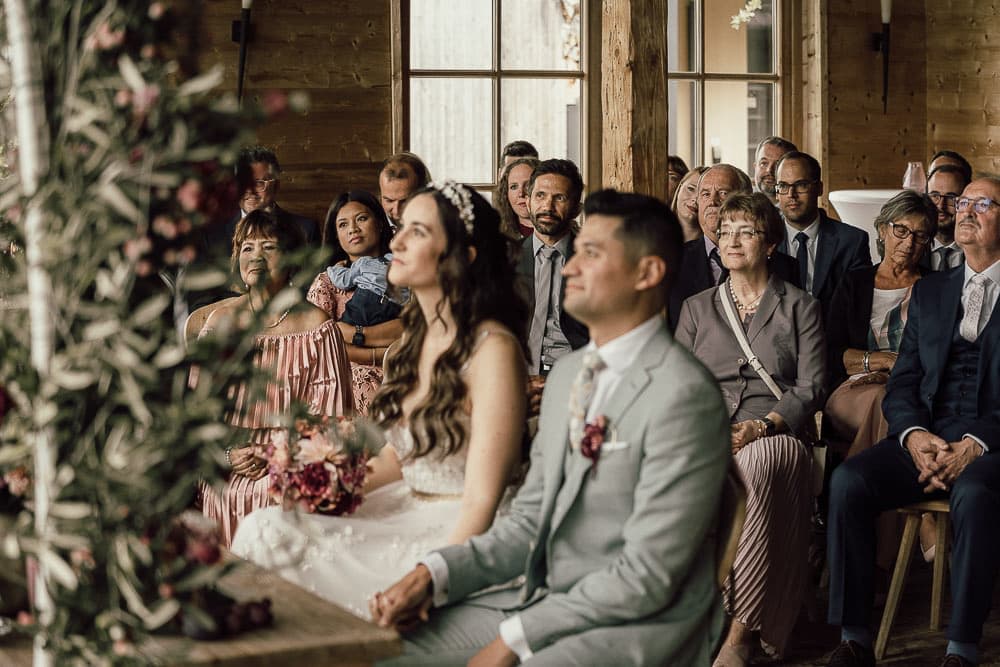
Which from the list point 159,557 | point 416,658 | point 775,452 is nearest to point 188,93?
point 159,557

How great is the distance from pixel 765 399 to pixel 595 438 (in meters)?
2.09

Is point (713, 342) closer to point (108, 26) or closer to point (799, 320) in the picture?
point (799, 320)

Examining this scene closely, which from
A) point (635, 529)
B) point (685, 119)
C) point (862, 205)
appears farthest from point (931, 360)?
point (685, 119)

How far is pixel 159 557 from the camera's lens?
156 centimetres

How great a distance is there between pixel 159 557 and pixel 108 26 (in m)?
0.61

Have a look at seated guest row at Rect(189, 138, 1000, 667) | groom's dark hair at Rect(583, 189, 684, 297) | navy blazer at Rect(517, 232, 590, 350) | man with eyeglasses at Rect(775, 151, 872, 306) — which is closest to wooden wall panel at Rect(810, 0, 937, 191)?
seated guest row at Rect(189, 138, 1000, 667)

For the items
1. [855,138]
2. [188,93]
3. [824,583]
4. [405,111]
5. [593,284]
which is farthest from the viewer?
[855,138]

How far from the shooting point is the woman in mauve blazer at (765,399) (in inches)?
156

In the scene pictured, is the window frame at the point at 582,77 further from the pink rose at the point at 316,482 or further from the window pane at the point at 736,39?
the pink rose at the point at 316,482

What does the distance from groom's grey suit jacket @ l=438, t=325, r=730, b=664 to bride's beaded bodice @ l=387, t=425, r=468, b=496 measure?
19.0 inches

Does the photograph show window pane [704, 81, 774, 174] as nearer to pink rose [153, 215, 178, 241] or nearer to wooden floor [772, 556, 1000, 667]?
wooden floor [772, 556, 1000, 667]

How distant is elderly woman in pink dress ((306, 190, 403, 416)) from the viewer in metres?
4.62

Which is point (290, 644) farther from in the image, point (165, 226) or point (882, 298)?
point (882, 298)

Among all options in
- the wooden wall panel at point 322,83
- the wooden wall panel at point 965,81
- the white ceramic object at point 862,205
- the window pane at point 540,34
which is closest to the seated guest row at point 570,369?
the white ceramic object at point 862,205
